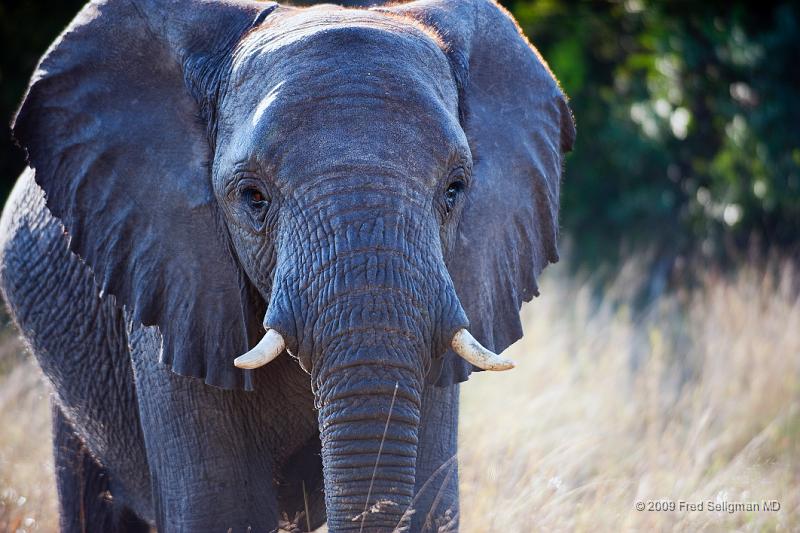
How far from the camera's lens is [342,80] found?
344cm

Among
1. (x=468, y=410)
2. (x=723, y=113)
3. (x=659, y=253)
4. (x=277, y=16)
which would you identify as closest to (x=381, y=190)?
(x=277, y=16)

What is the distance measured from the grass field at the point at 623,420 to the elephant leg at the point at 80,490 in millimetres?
216

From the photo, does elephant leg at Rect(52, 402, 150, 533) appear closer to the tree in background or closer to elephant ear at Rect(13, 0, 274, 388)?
elephant ear at Rect(13, 0, 274, 388)

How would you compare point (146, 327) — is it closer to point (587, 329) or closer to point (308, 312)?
point (308, 312)

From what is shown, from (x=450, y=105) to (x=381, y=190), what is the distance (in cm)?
54

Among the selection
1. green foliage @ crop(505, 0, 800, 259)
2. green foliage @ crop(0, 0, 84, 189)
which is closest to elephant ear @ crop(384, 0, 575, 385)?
green foliage @ crop(505, 0, 800, 259)

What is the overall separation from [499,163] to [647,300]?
8.00 meters

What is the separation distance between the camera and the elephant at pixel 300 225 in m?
3.23

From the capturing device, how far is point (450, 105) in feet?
12.1

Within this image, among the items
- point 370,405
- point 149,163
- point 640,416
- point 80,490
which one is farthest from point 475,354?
point 640,416

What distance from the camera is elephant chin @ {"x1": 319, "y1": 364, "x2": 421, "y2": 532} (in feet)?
10.4

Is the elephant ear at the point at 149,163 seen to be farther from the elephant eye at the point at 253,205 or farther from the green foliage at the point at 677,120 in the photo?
the green foliage at the point at 677,120

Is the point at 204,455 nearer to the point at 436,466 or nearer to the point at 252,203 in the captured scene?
the point at 436,466

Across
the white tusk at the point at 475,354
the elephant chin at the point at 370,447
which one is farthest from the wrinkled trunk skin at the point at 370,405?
the white tusk at the point at 475,354
